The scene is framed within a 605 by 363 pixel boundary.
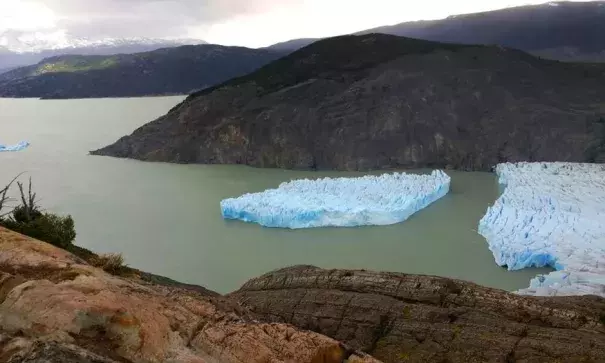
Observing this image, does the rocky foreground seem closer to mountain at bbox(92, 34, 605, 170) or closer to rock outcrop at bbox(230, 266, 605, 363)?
rock outcrop at bbox(230, 266, 605, 363)

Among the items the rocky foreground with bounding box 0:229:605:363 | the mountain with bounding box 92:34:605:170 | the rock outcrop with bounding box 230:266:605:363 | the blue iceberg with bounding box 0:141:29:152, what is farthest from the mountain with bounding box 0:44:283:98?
the rocky foreground with bounding box 0:229:605:363

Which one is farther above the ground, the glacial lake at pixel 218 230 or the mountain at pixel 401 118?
the mountain at pixel 401 118

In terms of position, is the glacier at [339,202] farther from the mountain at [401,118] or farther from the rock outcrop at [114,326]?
the rock outcrop at [114,326]

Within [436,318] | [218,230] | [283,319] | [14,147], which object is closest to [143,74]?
[14,147]

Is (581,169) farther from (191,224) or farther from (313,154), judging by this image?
(191,224)

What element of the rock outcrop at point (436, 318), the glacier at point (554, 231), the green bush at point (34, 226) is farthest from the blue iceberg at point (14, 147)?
the rock outcrop at point (436, 318)
